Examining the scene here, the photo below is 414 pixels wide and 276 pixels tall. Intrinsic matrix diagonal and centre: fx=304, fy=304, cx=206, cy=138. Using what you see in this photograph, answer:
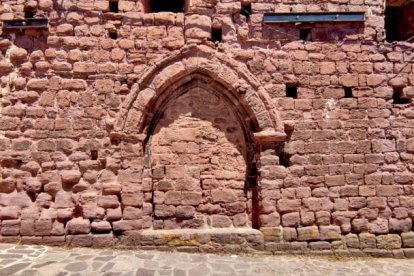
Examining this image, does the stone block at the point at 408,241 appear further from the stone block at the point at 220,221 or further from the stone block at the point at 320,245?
the stone block at the point at 220,221

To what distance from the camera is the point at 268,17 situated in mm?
5266

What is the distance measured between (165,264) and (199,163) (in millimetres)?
1718

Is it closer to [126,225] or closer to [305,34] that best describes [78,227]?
[126,225]

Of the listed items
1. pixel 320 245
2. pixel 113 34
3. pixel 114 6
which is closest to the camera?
pixel 320 245

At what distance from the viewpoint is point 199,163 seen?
528 cm

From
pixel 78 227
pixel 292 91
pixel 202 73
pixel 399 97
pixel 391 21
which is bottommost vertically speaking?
pixel 78 227

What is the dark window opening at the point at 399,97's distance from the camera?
528 cm

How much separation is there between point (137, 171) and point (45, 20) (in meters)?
→ 2.98

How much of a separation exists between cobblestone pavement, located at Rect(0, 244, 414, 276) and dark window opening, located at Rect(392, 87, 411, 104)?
8.72 feet

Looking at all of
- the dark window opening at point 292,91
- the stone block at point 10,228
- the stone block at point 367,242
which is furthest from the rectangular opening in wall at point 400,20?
the stone block at point 10,228

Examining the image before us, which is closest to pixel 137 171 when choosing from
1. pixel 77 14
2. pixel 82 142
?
pixel 82 142

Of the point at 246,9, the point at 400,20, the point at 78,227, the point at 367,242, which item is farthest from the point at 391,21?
the point at 78,227

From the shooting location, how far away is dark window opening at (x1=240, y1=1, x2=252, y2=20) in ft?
17.6

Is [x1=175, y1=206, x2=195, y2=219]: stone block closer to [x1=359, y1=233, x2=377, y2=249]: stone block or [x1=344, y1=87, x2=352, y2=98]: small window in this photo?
[x1=359, y1=233, x2=377, y2=249]: stone block
